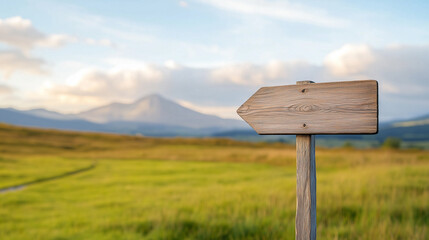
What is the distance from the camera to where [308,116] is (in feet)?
14.2

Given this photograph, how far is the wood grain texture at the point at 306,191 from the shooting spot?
4.33 m

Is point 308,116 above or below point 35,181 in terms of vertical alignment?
above

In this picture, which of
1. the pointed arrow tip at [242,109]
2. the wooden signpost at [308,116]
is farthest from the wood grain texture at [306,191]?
the pointed arrow tip at [242,109]

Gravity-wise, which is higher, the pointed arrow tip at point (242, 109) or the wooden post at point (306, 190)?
the pointed arrow tip at point (242, 109)

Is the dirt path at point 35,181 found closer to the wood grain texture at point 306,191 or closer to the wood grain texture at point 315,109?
the wood grain texture at point 315,109

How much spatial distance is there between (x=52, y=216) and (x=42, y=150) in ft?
116

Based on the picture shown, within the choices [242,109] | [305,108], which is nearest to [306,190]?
[305,108]

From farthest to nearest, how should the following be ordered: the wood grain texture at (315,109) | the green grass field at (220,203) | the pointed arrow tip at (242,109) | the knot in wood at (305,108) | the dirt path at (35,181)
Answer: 1. the dirt path at (35,181)
2. the green grass field at (220,203)
3. the pointed arrow tip at (242,109)
4. the knot in wood at (305,108)
5. the wood grain texture at (315,109)

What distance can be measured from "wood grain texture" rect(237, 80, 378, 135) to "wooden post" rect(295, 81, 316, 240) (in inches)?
5.9

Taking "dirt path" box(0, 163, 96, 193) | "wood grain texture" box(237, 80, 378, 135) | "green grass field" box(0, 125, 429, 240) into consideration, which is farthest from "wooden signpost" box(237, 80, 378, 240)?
"dirt path" box(0, 163, 96, 193)

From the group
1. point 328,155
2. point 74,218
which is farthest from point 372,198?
point 328,155

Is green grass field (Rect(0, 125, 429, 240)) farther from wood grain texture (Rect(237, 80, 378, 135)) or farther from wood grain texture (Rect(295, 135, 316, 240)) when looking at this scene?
wood grain texture (Rect(237, 80, 378, 135))

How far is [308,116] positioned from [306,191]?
96 centimetres

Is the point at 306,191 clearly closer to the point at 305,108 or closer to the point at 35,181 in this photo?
the point at 305,108
